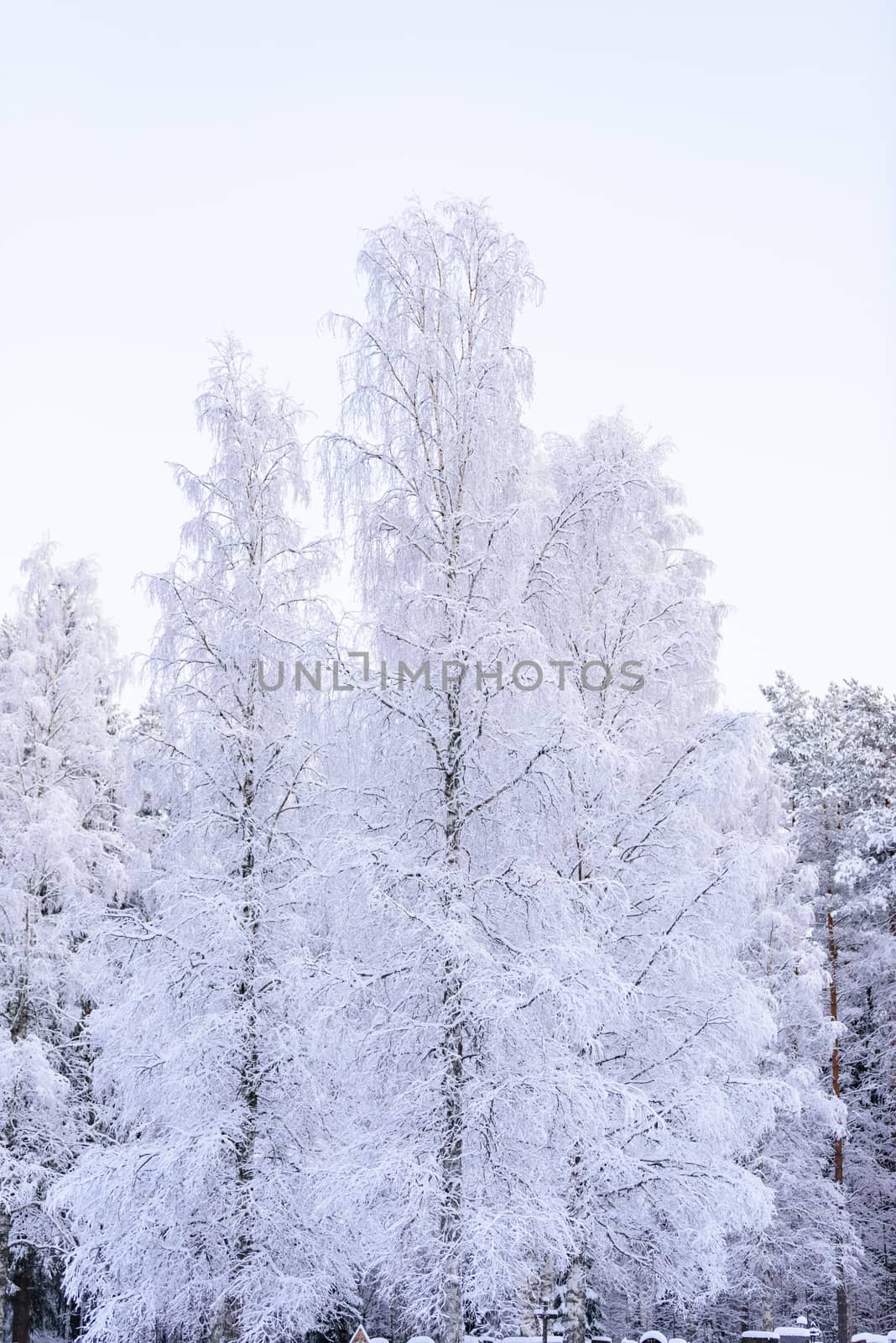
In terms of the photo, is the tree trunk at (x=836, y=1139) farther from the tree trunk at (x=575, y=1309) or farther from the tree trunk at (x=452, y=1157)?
the tree trunk at (x=452, y=1157)

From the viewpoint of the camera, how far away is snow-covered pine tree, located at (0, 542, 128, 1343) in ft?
50.2

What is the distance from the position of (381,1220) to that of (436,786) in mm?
3274

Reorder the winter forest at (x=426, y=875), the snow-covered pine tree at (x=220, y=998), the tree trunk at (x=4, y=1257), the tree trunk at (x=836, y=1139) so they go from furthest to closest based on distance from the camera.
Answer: the tree trunk at (x=836, y=1139) < the tree trunk at (x=4, y=1257) < the snow-covered pine tree at (x=220, y=998) < the winter forest at (x=426, y=875)

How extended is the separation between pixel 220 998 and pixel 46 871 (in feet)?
24.7

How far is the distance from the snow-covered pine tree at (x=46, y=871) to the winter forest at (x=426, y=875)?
413cm

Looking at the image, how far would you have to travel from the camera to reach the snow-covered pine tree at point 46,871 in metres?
15.3

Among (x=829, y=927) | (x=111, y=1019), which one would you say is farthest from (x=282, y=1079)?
(x=829, y=927)

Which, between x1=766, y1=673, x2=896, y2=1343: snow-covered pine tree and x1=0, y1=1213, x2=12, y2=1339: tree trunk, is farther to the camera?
x1=766, y1=673, x2=896, y2=1343: snow-covered pine tree

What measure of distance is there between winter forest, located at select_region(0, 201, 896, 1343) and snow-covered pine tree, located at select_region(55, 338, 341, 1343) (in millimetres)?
39

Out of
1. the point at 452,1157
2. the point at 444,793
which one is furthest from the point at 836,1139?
the point at 444,793

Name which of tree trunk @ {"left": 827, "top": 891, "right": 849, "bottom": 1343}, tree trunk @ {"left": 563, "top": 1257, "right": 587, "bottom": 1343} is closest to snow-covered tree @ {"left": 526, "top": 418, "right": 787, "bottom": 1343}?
tree trunk @ {"left": 563, "top": 1257, "right": 587, "bottom": 1343}

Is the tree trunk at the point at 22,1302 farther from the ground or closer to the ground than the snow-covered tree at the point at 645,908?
closer to the ground

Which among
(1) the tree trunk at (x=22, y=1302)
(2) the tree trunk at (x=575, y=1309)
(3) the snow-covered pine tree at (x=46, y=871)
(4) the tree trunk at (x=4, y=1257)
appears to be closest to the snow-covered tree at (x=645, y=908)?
(2) the tree trunk at (x=575, y=1309)

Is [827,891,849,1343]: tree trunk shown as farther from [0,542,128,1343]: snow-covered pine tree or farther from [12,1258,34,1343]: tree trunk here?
[12,1258,34,1343]: tree trunk
